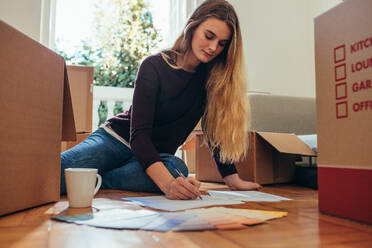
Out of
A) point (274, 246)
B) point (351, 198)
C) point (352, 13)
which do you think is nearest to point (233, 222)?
point (274, 246)

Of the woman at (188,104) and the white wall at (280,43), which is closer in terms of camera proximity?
the woman at (188,104)

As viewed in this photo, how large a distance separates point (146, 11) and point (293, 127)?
64.4 inches

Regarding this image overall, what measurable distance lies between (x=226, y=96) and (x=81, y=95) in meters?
0.97

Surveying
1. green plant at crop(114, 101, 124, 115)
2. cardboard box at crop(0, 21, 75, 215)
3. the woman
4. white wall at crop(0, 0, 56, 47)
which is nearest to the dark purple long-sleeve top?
the woman

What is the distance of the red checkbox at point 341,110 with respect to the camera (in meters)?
0.66

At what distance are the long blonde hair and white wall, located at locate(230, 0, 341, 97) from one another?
1.42 meters

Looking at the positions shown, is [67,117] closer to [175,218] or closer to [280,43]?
[175,218]

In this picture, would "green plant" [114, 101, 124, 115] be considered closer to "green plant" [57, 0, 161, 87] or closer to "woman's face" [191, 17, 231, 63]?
"green plant" [57, 0, 161, 87]

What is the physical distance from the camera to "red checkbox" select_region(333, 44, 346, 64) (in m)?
0.67

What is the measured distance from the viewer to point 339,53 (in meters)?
0.68

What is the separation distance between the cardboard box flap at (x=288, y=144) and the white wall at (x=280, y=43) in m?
1.28

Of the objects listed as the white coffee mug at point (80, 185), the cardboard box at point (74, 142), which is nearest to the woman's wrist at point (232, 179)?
the white coffee mug at point (80, 185)

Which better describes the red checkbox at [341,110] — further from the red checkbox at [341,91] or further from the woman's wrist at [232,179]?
the woman's wrist at [232,179]

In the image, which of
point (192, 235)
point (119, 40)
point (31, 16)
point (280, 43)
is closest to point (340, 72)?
point (192, 235)
